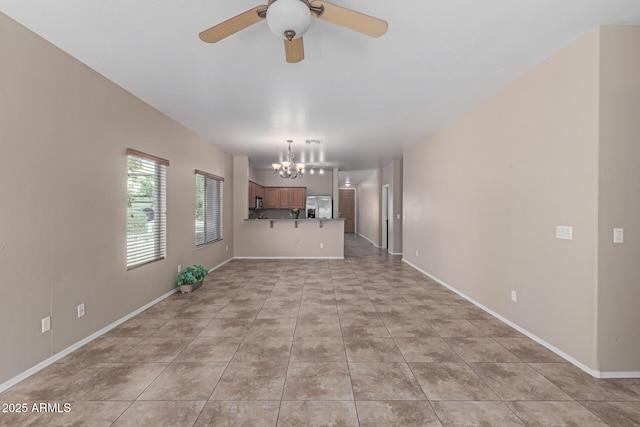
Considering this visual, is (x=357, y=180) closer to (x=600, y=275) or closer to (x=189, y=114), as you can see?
(x=189, y=114)

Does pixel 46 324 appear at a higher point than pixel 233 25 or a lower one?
lower

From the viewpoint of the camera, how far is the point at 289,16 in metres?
1.56

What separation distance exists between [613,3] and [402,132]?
312 cm

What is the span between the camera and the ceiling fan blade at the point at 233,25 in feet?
5.48

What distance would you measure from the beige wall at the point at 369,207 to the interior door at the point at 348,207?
47 centimetres

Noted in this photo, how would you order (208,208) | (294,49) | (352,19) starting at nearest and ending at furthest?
(352,19)
(294,49)
(208,208)

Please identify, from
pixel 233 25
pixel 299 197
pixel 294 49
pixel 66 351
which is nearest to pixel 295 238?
pixel 299 197

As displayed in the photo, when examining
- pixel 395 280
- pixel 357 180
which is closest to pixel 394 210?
pixel 395 280

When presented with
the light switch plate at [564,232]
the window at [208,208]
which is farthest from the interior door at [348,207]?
the light switch plate at [564,232]

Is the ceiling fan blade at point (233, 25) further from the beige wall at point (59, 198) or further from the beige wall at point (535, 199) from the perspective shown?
the beige wall at point (535, 199)

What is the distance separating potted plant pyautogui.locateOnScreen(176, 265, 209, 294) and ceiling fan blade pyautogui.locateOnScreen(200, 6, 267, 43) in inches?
138

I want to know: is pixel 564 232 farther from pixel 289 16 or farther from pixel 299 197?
pixel 299 197

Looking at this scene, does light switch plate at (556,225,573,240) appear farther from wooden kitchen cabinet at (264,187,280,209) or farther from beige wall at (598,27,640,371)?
wooden kitchen cabinet at (264,187,280,209)

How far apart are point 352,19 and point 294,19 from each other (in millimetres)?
349
